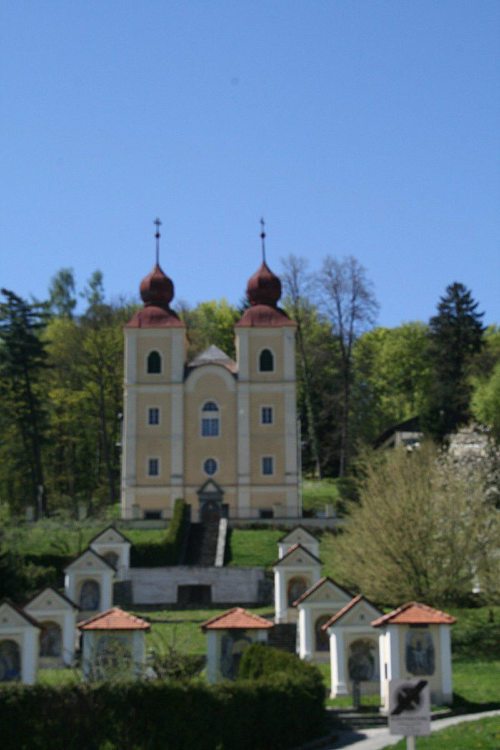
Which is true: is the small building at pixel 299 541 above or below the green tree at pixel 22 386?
below

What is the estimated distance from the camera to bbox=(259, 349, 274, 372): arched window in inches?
2092

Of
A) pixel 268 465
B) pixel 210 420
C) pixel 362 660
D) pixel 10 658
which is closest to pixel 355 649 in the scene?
pixel 362 660

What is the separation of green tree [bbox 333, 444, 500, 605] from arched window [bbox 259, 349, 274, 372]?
71.2 feet

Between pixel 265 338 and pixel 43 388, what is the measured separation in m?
12.8

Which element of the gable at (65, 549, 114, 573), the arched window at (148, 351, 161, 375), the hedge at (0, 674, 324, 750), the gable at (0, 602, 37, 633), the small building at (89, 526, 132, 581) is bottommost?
the hedge at (0, 674, 324, 750)

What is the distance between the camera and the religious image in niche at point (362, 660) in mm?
24344

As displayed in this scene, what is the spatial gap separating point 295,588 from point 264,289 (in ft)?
78.5

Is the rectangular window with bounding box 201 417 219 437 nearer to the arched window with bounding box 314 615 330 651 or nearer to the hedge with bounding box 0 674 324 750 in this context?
the arched window with bounding box 314 615 330 651

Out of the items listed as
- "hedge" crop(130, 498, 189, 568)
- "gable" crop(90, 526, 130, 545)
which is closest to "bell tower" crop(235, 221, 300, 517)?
"hedge" crop(130, 498, 189, 568)

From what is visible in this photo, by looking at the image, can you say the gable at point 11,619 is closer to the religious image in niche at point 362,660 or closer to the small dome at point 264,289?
A: the religious image in niche at point 362,660

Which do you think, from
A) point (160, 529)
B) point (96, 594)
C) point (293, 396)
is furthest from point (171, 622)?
point (293, 396)

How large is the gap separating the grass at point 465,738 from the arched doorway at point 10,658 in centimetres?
928

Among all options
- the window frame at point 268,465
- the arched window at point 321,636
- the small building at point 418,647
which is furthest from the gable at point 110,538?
the small building at point 418,647

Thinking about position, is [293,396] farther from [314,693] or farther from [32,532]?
[314,693]
